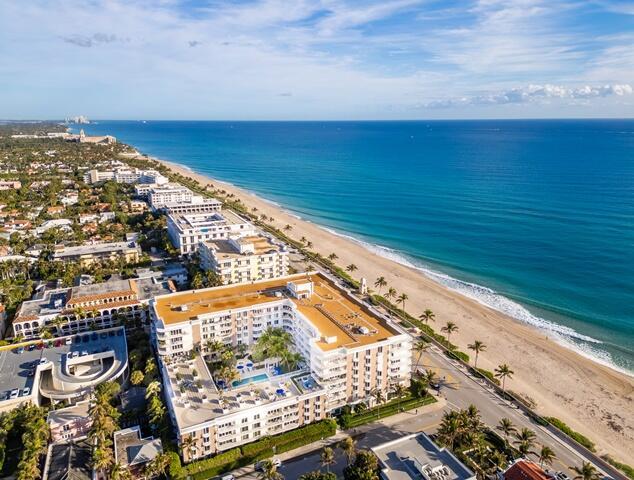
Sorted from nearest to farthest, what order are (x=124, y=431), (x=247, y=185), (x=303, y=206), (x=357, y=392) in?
(x=124, y=431) → (x=357, y=392) → (x=303, y=206) → (x=247, y=185)

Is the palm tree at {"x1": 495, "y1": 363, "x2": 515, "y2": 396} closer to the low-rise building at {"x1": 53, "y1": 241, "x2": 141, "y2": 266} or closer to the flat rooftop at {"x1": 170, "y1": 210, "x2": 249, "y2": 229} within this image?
the flat rooftop at {"x1": 170, "y1": 210, "x2": 249, "y2": 229}

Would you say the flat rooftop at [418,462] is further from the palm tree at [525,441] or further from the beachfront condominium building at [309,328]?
the beachfront condominium building at [309,328]

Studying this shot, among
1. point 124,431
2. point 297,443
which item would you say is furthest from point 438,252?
point 124,431

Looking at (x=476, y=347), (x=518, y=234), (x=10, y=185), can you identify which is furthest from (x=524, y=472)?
(x=10, y=185)

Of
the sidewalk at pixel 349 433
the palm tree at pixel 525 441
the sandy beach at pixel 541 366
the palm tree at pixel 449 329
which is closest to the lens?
the palm tree at pixel 525 441

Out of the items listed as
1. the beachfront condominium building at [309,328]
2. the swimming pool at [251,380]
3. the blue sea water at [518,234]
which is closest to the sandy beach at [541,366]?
the blue sea water at [518,234]

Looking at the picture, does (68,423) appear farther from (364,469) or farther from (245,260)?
(245,260)

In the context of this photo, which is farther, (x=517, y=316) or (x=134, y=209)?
(x=134, y=209)

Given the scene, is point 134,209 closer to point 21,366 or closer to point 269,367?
point 21,366
